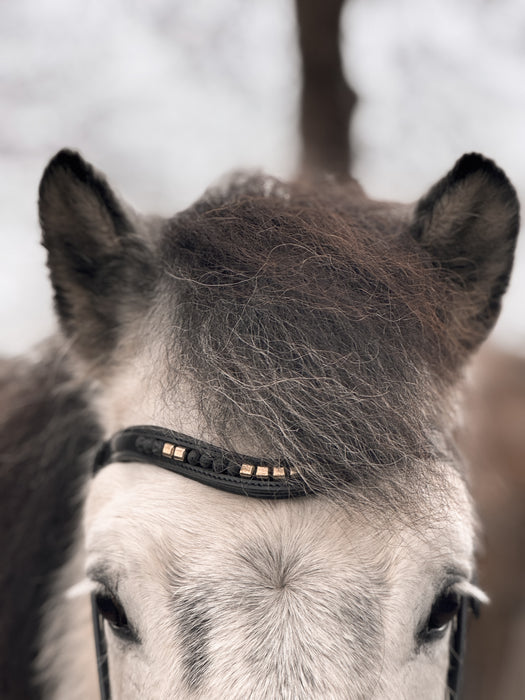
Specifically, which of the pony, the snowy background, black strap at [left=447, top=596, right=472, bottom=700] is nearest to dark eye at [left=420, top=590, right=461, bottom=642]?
the pony

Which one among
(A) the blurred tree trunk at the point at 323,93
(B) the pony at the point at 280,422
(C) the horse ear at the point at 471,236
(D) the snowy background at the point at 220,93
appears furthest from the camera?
(A) the blurred tree trunk at the point at 323,93

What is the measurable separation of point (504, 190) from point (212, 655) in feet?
3.40

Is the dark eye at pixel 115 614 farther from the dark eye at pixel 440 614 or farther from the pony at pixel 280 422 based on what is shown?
the dark eye at pixel 440 614

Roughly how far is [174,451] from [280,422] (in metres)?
0.22

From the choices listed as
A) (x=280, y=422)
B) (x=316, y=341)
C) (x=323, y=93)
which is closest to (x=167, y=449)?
(x=280, y=422)

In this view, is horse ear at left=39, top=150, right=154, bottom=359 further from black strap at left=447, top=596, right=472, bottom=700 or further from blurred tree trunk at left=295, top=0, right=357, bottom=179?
blurred tree trunk at left=295, top=0, right=357, bottom=179

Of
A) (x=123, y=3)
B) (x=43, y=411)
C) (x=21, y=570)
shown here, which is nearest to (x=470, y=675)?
(x=21, y=570)

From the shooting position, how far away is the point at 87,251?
132cm

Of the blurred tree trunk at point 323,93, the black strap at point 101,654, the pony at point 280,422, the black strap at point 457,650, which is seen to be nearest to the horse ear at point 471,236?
the pony at point 280,422

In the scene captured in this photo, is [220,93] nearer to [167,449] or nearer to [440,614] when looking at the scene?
[167,449]

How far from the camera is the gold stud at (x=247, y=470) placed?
98 cm

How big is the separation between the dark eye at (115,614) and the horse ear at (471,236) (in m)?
0.86

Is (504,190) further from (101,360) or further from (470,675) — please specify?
(470,675)

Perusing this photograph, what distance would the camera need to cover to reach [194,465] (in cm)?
102
